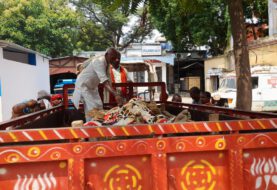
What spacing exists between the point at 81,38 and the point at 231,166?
98.0 feet

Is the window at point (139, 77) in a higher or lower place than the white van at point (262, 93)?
higher

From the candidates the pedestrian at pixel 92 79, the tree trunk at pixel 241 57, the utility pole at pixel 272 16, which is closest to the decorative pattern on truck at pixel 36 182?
the pedestrian at pixel 92 79

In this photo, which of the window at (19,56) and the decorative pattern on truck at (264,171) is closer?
the decorative pattern on truck at (264,171)

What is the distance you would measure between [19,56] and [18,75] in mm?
1777

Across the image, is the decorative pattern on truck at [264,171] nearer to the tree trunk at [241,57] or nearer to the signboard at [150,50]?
the tree trunk at [241,57]

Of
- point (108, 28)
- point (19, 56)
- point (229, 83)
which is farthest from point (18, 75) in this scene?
point (108, 28)

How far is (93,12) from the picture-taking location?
99.5 feet

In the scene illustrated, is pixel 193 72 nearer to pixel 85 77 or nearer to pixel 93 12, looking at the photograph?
pixel 93 12

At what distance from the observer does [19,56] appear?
1602 centimetres

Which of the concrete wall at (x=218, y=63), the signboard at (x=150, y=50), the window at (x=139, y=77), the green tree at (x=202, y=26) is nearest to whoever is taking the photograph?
the green tree at (x=202, y=26)

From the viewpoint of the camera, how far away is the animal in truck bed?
6.03 feet

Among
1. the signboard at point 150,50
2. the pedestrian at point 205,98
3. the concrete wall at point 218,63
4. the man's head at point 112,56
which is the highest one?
the signboard at point 150,50

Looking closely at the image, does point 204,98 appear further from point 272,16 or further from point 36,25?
point 36,25

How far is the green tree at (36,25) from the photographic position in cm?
Answer: 2062
